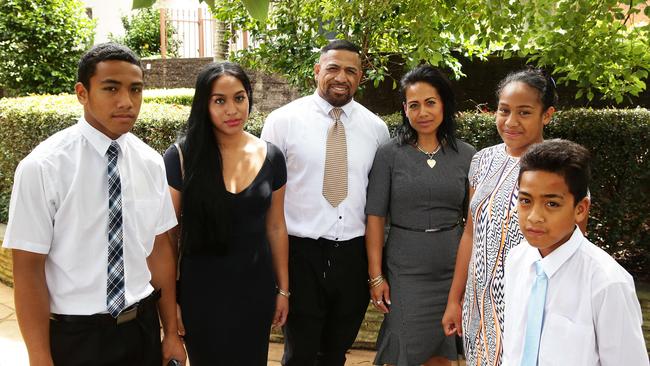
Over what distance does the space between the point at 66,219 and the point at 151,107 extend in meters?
4.39

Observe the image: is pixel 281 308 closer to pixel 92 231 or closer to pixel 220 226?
pixel 220 226

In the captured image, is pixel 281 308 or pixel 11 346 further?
pixel 11 346

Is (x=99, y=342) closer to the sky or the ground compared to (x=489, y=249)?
closer to the ground

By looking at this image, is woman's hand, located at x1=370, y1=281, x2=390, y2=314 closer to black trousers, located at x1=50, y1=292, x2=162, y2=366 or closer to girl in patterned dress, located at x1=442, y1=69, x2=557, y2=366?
girl in patterned dress, located at x1=442, y1=69, x2=557, y2=366

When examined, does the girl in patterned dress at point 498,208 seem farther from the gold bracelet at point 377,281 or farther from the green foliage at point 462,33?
the green foliage at point 462,33

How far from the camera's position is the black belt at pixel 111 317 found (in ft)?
7.77

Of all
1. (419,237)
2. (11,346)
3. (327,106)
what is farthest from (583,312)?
(11,346)

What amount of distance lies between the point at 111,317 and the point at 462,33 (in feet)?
11.8

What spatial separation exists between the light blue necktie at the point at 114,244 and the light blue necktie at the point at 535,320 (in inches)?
56.5

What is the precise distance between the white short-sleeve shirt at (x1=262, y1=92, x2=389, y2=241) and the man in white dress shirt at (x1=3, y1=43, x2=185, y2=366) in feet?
3.09

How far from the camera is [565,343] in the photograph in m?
2.03

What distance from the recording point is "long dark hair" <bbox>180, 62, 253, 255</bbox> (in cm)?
293

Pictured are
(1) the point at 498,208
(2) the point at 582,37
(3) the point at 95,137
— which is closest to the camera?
(3) the point at 95,137

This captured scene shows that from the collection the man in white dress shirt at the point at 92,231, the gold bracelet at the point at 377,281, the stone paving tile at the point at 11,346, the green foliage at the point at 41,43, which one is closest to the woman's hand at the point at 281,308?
the gold bracelet at the point at 377,281
